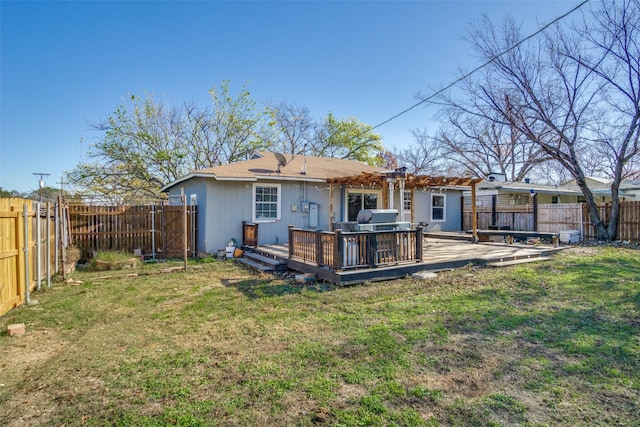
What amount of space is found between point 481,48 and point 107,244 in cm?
1630

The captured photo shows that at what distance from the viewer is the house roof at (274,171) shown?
1019 cm

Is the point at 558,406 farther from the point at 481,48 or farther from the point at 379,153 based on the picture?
the point at 379,153

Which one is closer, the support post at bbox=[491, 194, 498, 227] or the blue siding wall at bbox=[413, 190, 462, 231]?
the blue siding wall at bbox=[413, 190, 462, 231]

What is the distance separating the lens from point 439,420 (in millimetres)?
2297

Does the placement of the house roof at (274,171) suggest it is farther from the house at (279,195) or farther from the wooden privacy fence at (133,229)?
the wooden privacy fence at (133,229)

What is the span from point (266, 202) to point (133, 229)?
4162 mm

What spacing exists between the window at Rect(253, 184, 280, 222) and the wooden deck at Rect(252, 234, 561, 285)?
5.92 feet

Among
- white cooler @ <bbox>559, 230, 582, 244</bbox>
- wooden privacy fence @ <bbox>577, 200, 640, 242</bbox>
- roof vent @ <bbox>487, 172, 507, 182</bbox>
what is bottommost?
white cooler @ <bbox>559, 230, 582, 244</bbox>

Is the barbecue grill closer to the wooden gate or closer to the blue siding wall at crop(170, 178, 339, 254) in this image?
the blue siding wall at crop(170, 178, 339, 254)

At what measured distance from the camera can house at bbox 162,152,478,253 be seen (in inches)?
409

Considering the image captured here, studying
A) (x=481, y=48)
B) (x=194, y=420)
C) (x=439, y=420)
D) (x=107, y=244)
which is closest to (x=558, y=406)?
(x=439, y=420)

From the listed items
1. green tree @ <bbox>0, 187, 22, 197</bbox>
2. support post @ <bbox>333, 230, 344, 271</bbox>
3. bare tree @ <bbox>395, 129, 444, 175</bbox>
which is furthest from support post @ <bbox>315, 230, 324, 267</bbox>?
bare tree @ <bbox>395, 129, 444, 175</bbox>

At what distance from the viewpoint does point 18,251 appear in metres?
5.21

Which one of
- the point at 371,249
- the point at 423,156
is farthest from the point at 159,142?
the point at 423,156
